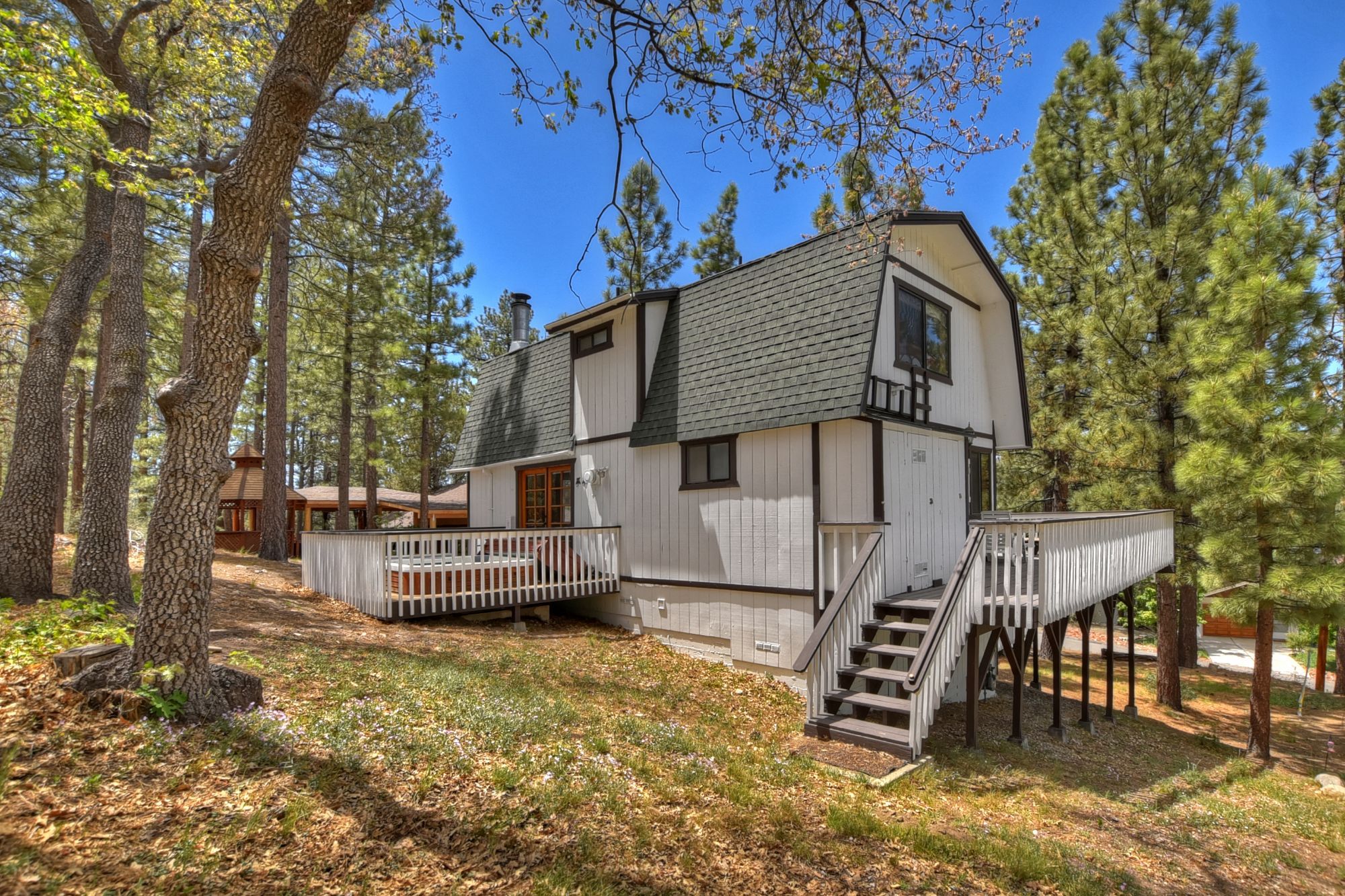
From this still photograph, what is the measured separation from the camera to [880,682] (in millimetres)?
6461

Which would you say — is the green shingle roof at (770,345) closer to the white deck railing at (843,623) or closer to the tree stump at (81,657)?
the white deck railing at (843,623)

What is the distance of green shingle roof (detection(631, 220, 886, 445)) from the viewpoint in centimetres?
775

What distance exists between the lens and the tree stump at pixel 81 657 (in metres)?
3.81

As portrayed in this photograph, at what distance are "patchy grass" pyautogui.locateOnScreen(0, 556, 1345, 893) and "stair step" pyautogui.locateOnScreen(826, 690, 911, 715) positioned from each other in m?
0.58

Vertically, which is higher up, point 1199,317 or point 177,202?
point 177,202

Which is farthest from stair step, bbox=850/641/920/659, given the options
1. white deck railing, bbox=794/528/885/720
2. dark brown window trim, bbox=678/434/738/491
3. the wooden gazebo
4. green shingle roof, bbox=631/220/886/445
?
the wooden gazebo

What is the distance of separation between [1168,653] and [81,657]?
1538cm

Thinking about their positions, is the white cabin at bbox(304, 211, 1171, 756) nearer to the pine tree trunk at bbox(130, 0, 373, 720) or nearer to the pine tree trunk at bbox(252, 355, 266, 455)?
the pine tree trunk at bbox(130, 0, 373, 720)

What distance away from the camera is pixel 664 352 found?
10.4 meters

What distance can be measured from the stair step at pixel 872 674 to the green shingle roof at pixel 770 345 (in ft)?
9.13

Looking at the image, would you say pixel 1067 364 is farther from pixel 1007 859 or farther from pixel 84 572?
pixel 84 572

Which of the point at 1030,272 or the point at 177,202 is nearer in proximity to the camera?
the point at 177,202

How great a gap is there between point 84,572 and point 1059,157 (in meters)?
17.5

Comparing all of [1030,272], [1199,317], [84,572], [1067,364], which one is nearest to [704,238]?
[1030,272]
